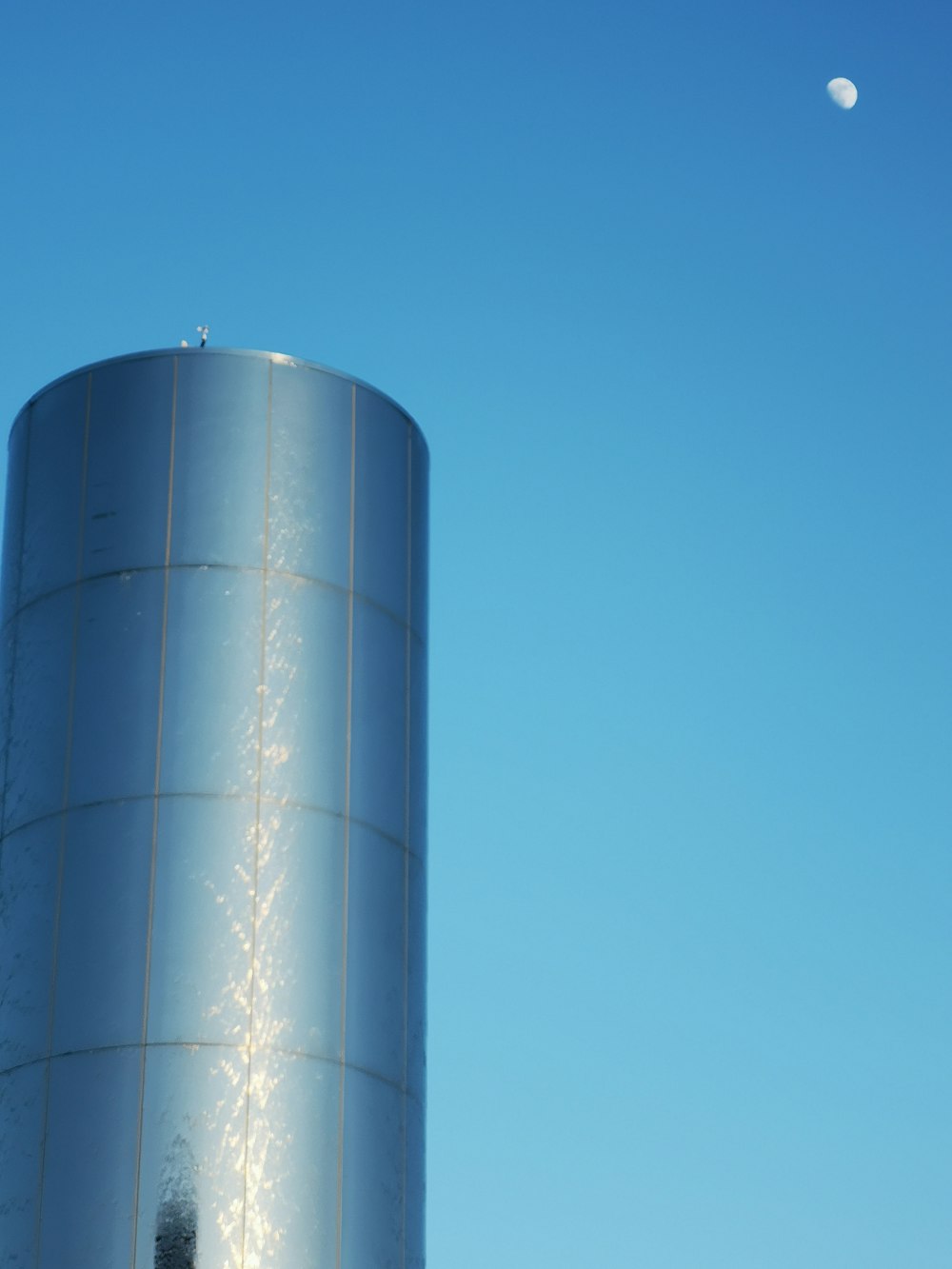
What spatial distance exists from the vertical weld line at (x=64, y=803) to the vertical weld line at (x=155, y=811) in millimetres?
1095

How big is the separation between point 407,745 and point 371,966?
2849mm

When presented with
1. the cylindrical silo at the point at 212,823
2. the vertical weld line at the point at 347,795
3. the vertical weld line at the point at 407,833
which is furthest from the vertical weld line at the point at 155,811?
the vertical weld line at the point at 407,833

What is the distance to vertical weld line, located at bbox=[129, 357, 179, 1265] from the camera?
26.3 meters

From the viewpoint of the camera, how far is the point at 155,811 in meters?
27.6

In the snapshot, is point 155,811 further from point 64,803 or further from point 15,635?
point 15,635

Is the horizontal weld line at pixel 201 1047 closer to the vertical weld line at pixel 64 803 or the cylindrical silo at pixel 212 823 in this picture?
the cylindrical silo at pixel 212 823

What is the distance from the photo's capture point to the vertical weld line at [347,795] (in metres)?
27.0

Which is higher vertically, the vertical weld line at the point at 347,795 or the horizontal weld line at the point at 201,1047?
the vertical weld line at the point at 347,795

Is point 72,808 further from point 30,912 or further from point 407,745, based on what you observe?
point 407,745

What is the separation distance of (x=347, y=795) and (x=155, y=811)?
2.23 metres

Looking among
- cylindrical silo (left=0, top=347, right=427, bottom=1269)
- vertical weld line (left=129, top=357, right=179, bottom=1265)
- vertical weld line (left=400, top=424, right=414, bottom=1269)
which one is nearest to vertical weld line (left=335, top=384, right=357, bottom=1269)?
cylindrical silo (left=0, top=347, right=427, bottom=1269)

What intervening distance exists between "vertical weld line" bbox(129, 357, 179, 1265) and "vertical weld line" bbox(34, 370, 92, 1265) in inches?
Answer: 43.1

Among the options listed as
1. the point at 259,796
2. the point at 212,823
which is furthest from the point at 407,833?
the point at 212,823

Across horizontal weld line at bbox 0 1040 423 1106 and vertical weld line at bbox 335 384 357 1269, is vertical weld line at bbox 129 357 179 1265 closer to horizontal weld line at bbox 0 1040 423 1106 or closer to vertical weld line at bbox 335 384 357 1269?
horizontal weld line at bbox 0 1040 423 1106
